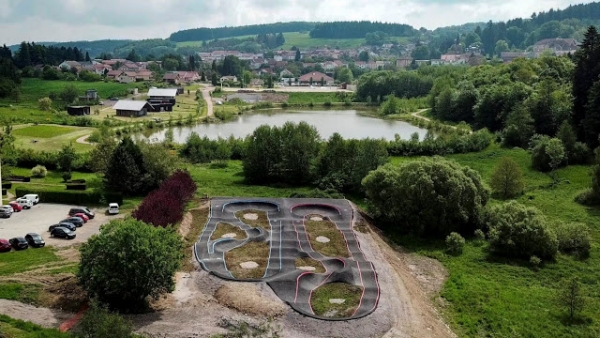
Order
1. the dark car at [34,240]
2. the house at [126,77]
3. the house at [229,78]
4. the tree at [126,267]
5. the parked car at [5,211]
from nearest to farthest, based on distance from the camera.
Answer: the tree at [126,267] → the dark car at [34,240] → the parked car at [5,211] → the house at [126,77] → the house at [229,78]

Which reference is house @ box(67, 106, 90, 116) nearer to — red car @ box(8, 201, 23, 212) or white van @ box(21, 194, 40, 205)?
white van @ box(21, 194, 40, 205)

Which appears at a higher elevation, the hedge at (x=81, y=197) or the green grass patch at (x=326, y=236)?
the hedge at (x=81, y=197)

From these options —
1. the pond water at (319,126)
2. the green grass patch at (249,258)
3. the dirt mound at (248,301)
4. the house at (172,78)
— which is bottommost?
the pond water at (319,126)

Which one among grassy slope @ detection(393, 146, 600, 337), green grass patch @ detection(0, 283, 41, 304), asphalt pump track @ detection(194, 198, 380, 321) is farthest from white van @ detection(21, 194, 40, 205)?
grassy slope @ detection(393, 146, 600, 337)

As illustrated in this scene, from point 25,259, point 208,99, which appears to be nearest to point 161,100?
point 208,99

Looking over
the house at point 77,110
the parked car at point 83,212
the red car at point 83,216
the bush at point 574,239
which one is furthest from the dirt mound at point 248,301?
the house at point 77,110

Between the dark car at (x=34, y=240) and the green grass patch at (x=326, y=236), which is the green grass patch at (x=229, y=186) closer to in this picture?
the green grass patch at (x=326, y=236)

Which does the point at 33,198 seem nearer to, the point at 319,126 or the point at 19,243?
the point at 19,243
